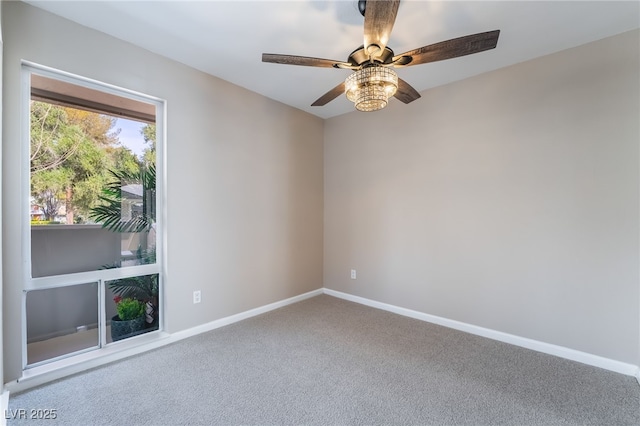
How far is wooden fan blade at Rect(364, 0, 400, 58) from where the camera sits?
1.34 metres

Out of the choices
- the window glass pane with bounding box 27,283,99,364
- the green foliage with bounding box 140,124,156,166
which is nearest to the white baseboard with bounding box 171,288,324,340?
the window glass pane with bounding box 27,283,99,364

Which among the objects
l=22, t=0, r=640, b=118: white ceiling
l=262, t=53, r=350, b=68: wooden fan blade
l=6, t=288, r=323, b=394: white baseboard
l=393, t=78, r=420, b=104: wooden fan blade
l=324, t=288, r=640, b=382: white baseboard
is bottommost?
l=324, t=288, r=640, b=382: white baseboard

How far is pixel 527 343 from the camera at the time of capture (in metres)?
2.48

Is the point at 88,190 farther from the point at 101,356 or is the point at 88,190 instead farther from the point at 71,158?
the point at 101,356

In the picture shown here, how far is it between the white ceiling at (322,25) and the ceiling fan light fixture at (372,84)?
0.55m

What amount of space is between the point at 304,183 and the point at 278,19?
208cm

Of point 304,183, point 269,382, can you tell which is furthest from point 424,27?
point 269,382

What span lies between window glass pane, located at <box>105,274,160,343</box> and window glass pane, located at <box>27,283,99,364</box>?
0.37 feet

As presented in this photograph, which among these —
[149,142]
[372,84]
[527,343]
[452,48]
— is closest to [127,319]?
[149,142]

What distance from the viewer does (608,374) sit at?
2.09m

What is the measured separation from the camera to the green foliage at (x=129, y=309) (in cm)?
242

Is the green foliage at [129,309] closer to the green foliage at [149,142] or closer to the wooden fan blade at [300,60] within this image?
the green foliage at [149,142]

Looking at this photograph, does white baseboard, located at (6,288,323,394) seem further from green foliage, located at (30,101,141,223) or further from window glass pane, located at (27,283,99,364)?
green foliage, located at (30,101,141,223)

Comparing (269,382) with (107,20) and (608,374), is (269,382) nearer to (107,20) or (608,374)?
(608,374)
